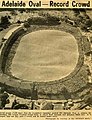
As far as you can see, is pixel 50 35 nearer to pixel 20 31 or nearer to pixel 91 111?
pixel 20 31

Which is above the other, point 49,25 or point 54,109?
point 49,25

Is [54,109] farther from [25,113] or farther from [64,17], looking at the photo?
[64,17]

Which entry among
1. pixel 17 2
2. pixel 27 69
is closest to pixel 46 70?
pixel 27 69

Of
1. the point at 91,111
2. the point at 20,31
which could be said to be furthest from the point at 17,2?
the point at 91,111

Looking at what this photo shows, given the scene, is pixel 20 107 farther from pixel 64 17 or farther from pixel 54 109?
pixel 64 17

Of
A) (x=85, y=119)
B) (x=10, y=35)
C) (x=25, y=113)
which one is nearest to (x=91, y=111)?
(x=85, y=119)

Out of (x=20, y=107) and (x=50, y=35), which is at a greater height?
(x=50, y=35)

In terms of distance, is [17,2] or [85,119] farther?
[17,2]

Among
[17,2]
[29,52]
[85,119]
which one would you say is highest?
[17,2]
